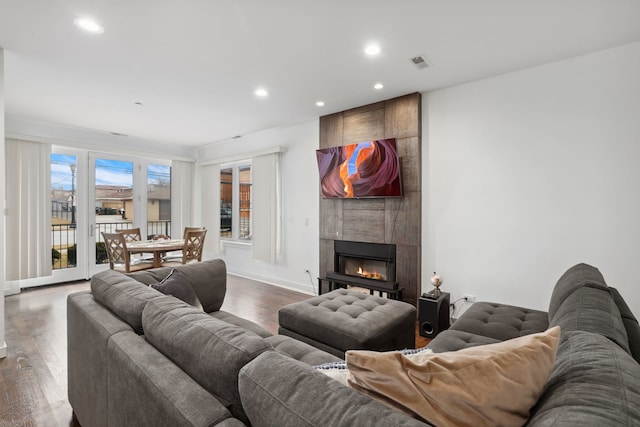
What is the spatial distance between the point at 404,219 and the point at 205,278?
2.27m

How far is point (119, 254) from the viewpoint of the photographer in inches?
169

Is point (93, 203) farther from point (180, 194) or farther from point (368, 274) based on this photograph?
point (368, 274)

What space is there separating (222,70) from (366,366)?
295 centimetres

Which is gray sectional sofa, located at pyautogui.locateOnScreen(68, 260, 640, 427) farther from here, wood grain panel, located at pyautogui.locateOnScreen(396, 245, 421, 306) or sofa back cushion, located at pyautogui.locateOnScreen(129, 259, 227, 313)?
wood grain panel, located at pyautogui.locateOnScreen(396, 245, 421, 306)

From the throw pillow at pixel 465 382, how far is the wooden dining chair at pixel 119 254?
429 cm

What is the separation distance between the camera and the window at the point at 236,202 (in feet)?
19.1

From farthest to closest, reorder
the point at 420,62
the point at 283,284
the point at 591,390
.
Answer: the point at 283,284 < the point at 420,62 < the point at 591,390

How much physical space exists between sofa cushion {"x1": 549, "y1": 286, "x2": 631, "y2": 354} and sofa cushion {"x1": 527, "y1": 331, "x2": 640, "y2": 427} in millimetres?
278

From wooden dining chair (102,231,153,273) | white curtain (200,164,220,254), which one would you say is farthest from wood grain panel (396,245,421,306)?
white curtain (200,164,220,254)

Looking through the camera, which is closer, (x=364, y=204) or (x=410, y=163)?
(x=410, y=163)

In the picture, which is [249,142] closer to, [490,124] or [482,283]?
[490,124]

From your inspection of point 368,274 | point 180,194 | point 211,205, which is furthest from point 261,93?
point 180,194

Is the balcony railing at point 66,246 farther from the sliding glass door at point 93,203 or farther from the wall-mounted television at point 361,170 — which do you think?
the wall-mounted television at point 361,170

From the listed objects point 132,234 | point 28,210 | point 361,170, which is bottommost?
point 132,234
